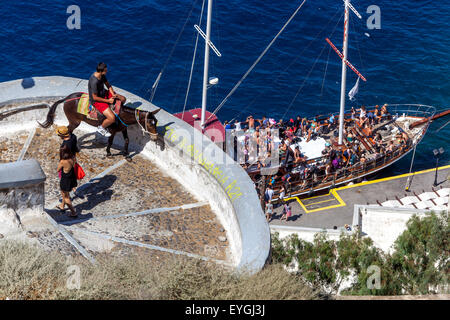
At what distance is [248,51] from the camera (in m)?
54.2

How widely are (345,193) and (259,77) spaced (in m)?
16.9

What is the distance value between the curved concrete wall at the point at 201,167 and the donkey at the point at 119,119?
0.43 m

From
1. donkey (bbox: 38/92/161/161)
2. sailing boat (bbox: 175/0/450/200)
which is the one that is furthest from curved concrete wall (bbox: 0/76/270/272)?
sailing boat (bbox: 175/0/450/200)

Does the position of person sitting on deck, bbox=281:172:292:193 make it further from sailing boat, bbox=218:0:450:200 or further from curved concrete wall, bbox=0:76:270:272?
curved concrete wall, bbox=0:76:270:272

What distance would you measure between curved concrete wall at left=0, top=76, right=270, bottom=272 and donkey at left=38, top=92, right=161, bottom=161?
43 centimetres

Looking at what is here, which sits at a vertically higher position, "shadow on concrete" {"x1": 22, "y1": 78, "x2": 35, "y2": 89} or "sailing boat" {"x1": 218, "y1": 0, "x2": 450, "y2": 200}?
"shadow on concrete" {"x1": 22, "y1": 78, "x2": 35, "y2": 89}

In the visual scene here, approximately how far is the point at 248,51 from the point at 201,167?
37.3m

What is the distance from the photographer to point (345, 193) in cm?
3841

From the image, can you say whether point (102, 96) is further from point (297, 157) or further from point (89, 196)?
point (297, 157)

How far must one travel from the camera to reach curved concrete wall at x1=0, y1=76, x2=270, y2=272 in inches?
609

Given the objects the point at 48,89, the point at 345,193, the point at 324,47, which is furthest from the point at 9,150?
the point at 324,47

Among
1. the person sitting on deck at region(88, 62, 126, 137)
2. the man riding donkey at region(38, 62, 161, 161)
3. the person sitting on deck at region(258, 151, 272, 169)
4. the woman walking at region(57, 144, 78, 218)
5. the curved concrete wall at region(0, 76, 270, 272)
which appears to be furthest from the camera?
the person sitting on deck at region(258, 151, 272, 169)

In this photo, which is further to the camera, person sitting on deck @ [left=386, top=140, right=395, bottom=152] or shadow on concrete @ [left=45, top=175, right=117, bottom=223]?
person sitting on deck @ [left=386, top=140, right=395, bottom=152]

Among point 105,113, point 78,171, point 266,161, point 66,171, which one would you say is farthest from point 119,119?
point 266,161
